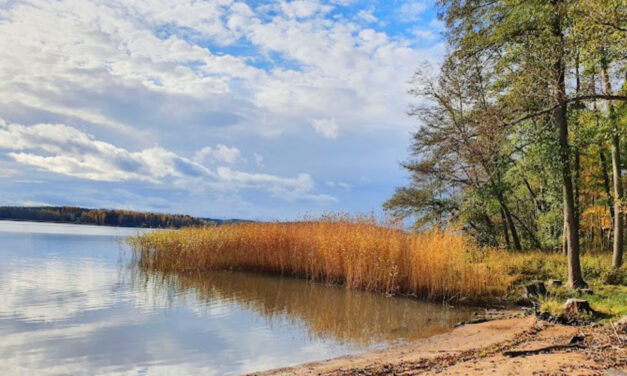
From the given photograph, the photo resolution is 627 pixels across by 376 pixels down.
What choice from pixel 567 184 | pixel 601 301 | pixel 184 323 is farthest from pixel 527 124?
pixel 184 323

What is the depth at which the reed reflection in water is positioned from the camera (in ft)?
28.6

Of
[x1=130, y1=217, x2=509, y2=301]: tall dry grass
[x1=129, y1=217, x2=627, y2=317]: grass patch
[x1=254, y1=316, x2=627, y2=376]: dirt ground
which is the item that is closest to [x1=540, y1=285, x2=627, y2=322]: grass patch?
[x1=129, y1=217, x2=627, y2=317]: grass patch

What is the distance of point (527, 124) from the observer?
46.6ft

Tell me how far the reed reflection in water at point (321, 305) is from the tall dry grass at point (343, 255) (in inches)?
22.6

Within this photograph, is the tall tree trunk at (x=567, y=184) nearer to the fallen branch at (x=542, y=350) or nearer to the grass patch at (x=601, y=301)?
the grass patch at (x=601, y=301)

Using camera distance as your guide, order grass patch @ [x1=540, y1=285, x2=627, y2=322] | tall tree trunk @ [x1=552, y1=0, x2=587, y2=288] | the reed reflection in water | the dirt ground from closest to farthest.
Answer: the dirt ground < grass patch @ [x1=540, y1=285, x2=627, y2=322] < the reed reflection in water < tall tree trunk @ [x1=552, y1=0, x2=587, y2=288]

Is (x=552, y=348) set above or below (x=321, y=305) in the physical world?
above

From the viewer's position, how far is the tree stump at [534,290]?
1148 centimetres

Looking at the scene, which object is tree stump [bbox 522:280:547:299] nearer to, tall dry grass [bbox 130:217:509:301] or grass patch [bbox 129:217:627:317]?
grass patch [bbox 129:217:627:317]

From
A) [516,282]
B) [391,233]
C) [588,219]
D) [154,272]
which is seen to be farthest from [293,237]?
[588,219]

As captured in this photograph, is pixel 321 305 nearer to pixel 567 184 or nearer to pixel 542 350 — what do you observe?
pixel 542 350

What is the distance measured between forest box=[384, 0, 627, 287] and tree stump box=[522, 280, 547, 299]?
2.45ft

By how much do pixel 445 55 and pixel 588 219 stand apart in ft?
47.8

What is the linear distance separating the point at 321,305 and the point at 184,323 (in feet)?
11.3
